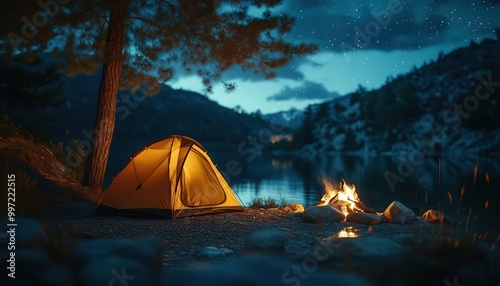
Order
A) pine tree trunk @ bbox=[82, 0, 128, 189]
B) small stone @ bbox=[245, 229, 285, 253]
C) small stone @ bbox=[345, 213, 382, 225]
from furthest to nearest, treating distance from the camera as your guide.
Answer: pine tree trunk @ bbox=[82, 0, 128, 189] < small stone @ bbox=[345, 213, 382, 225] < small stone @ bbox=[245, 229, 285, 253]

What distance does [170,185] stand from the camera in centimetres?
958

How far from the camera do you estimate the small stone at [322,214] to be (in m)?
9.24

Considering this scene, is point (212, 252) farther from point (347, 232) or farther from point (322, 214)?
point (322, 214)

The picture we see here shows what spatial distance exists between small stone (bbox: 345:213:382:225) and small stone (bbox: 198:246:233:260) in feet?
14.3

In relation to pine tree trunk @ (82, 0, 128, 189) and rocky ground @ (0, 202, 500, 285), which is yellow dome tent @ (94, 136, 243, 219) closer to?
pine tree trunk @ (82, 0, 128, 189)

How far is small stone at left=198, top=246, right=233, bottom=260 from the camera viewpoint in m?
5.62

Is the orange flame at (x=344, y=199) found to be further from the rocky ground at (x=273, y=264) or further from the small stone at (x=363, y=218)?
the rocky ground at (x=273, y=264)

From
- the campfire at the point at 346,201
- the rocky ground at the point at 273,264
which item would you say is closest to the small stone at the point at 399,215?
the campfire at the point at 346,201

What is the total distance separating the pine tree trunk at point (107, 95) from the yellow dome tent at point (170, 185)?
1.86 meters

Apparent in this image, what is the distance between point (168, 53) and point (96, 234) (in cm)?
715

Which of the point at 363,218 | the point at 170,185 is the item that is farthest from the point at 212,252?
the point at 363,218

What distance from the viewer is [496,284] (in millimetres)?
3803

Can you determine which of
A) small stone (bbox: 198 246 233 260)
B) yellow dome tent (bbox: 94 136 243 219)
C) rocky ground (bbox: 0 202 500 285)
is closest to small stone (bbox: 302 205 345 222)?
yellow dome tent (bbox: 94 136 243 219)

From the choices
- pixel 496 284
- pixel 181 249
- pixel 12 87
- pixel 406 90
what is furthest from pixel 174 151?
pixel 406 90
